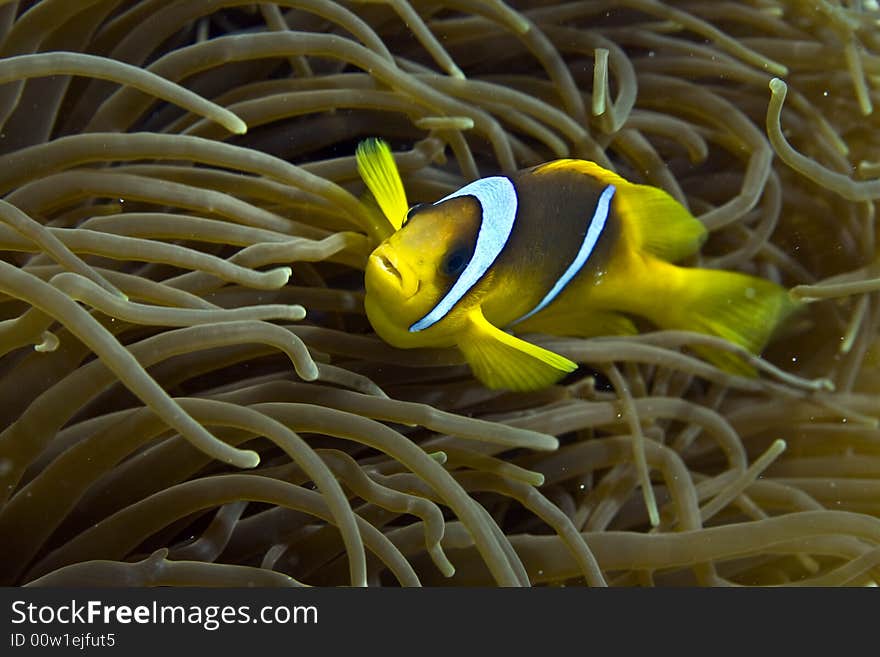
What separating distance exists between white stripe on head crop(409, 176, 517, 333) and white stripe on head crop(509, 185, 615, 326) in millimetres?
106

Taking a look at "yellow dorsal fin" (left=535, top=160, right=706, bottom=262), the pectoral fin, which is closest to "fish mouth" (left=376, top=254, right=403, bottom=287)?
the pectoral fin

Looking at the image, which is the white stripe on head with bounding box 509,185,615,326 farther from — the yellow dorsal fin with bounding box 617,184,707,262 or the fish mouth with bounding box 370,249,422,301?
the fish mouth with bounding box 370,249,422,301

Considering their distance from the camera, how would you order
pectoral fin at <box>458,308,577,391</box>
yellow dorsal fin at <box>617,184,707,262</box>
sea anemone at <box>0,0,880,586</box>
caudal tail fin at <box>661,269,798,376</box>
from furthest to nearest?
caudal tail fin at <box>661,269,798,376</box> → yellow dorsal fin at <box>617,184,707,262</box> → pectoral fin at <box>458,308,577,391</box> → sea anemone at <box>0,0,880,586</box>

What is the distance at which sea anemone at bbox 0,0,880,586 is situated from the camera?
0.78 m

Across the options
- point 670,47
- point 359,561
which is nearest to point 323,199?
point 359,561

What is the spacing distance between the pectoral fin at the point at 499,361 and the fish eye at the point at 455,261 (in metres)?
0.06

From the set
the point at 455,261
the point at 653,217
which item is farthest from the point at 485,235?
the point at 653,217

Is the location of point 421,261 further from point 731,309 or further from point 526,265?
point 731,309

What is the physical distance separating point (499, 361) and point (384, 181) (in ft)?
0.69

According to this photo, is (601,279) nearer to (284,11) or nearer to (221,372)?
(221,372)

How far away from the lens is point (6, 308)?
2.85 ft

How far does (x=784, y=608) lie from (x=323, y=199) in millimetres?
612

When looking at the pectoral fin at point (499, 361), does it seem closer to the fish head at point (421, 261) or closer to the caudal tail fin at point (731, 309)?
the fish head at point (421, 261)

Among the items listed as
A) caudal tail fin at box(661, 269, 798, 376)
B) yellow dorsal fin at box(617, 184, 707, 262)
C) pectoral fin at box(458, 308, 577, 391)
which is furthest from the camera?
caudal tail fin at box(661, 269, 798, 376)
